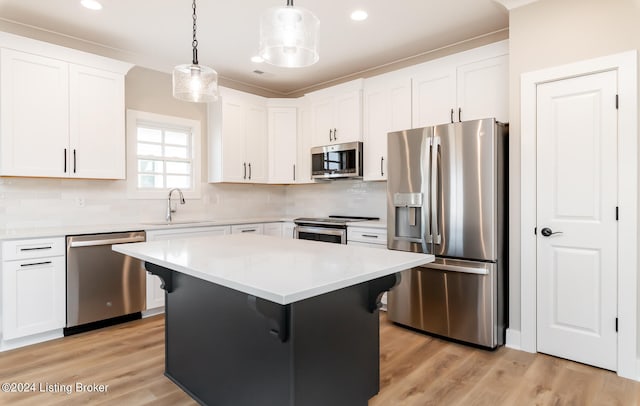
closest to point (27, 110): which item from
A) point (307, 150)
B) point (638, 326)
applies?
point (307, 150)

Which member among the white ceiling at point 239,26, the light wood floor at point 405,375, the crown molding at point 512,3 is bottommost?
the light wood floor at point 405,375

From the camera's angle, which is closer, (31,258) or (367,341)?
(367,341)

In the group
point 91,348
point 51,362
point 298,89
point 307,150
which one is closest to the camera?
point 51,362

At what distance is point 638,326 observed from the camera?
7.87 ft

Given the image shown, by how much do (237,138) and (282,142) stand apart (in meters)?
0.64

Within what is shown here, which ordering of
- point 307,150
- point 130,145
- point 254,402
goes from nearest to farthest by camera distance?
point 254,402 < point 130,145 < point 307,150

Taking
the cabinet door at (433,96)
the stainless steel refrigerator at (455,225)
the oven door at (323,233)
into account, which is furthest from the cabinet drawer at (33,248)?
the cabinet door at (433,96)

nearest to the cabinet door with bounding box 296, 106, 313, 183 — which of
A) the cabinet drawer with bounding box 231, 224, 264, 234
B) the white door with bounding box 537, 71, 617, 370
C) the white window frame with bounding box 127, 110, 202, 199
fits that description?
the cabinet drawer with bounding box 231, 224, 264, 234

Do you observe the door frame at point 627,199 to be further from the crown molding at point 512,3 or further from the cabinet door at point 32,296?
the cabinet door at point 32,296

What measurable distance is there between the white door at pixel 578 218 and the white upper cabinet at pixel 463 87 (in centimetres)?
46

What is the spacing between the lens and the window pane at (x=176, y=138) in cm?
435

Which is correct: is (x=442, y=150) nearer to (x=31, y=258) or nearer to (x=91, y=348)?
(x=91, y=348)

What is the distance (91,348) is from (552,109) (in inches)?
155

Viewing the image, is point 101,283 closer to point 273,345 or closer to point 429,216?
point 273,345
